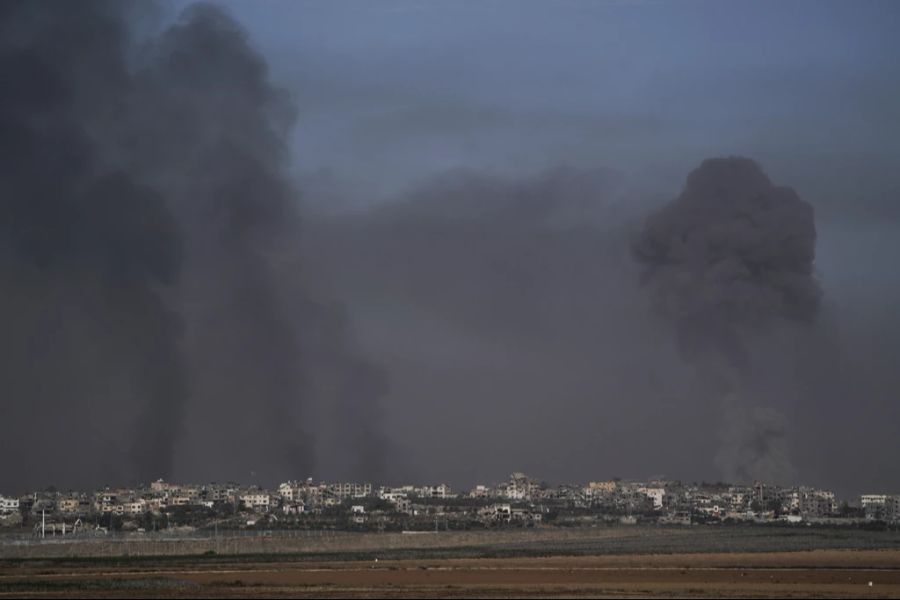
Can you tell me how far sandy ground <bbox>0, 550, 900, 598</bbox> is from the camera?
6225 cm

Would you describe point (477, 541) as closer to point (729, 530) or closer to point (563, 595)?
point (729, 530)

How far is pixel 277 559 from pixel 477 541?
3163 centimetres

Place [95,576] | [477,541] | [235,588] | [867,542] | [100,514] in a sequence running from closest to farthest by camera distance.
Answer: [235,588] → [95,576] → [867,542] → [477,541] → [100,514]

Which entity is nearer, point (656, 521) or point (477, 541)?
point (477, 541)

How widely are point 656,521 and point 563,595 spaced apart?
10955cm

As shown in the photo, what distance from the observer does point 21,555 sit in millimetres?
100438

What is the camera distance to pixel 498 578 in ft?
236

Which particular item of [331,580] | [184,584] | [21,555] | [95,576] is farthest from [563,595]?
[21,555]

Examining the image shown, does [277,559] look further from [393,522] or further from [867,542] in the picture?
[393,522]

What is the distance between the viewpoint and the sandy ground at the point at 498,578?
62.2 metres

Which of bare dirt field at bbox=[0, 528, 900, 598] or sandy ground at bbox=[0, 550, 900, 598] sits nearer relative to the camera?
sandy ground at bbox=[0, 550, 900, 598]

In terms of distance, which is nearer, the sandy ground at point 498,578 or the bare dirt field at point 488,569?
the sandy ground at point 498,578

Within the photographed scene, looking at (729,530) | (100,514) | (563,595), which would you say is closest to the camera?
(563,595)

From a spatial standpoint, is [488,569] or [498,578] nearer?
[498,578]
